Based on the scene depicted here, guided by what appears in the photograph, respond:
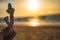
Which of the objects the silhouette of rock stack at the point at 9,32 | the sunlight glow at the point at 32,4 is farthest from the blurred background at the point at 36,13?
the silhouette of rock stack at the point at 9,32

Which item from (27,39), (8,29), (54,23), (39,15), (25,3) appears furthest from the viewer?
(25,3)

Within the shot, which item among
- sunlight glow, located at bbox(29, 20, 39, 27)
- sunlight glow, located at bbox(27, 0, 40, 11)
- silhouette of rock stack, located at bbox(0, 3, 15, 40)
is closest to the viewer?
silhouette of rock stack, located at bbox(0, 3, 15, 40)

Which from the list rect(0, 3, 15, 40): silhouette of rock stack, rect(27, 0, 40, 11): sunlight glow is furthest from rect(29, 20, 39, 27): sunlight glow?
rect(0, 3, 15, 40): silhouette of rock stack

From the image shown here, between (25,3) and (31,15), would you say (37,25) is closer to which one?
(31,15)

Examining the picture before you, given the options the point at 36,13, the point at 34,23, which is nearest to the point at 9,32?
the point at 34,23

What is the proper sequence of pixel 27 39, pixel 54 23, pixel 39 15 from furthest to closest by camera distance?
pixel 39 15, pixel 54 23, pixel 27 39

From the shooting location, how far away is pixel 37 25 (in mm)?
2207

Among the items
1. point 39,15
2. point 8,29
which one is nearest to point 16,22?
point 39,15

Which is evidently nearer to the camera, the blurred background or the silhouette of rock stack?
the silhouette of rock stack

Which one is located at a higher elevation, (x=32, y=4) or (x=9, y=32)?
(x=9, y=32)

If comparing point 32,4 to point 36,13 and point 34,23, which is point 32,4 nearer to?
point 36,13

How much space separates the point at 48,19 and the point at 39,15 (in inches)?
8.7

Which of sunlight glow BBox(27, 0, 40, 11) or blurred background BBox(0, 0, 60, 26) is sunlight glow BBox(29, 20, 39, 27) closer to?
blurred background BBox(0, 0, 60, 26)

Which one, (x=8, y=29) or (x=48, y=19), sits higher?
(x=8, y=29)
